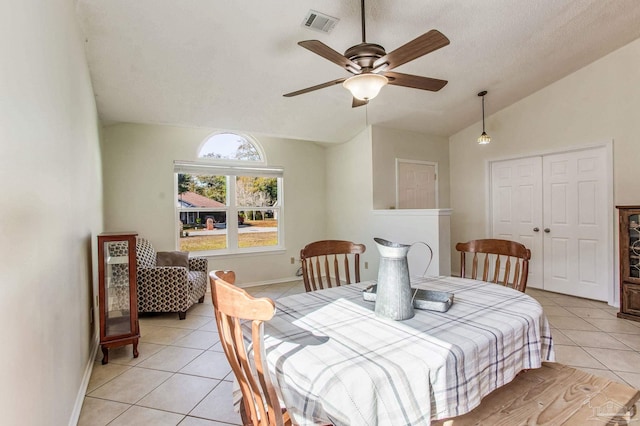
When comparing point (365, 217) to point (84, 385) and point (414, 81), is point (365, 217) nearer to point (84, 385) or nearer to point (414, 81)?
point (414, 81)

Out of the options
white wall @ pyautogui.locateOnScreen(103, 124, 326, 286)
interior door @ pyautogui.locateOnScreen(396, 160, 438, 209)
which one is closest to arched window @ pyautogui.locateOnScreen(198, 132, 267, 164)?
white wall @ pyautogui.locateOnScreen(103, 124, 326, 286)

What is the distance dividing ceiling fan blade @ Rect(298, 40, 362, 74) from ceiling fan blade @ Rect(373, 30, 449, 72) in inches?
5.4

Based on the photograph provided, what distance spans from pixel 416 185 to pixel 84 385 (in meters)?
4.58

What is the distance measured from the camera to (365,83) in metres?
2.02

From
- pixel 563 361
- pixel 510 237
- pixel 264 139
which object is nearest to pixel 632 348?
pixel 563 361

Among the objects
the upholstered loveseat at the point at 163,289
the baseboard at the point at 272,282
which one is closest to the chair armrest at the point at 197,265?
the upholstered loveseat at the point at 163,289

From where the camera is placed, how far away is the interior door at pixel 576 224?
13.0 feet

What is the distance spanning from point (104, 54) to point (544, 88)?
16.6 ft

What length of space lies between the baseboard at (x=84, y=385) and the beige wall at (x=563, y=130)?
16.2ft

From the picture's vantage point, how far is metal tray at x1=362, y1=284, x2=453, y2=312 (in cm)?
138

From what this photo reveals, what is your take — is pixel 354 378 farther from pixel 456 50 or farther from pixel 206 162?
pixel 206 162

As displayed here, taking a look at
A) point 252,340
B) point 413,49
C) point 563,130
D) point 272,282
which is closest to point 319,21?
point 413,49

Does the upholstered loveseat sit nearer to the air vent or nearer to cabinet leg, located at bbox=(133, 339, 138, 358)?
cabinet leg, located at bbox=(133, 339, 138, 358)

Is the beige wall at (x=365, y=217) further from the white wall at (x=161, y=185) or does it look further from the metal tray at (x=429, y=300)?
the metal tray at (x=429, y=300)
